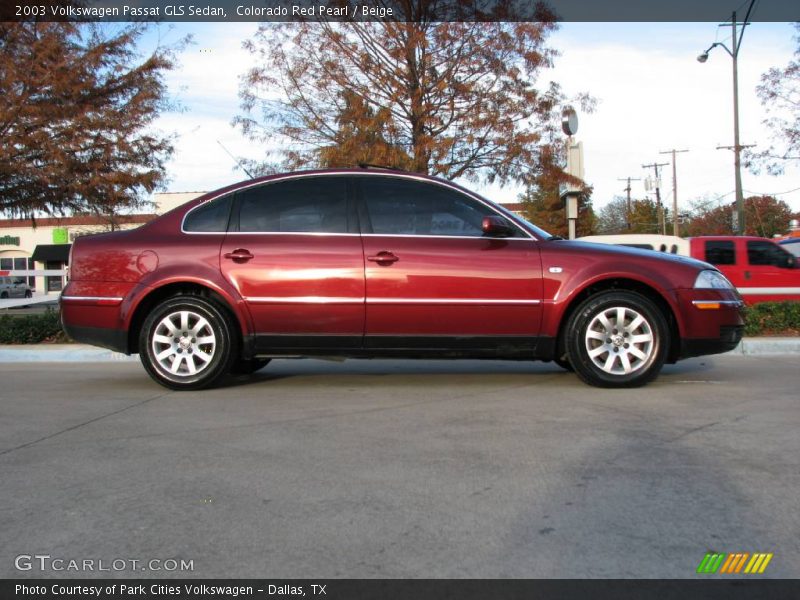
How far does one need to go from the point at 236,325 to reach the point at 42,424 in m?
1.65

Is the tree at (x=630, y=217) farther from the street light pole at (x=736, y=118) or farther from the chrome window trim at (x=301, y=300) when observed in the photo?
the chrome window trim at (x=301, y=300)

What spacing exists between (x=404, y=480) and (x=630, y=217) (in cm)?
7106

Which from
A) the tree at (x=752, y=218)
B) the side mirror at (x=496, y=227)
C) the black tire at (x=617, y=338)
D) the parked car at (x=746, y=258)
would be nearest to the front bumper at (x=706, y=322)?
the black tire at (x=617, y=338)

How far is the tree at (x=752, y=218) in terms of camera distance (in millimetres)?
57094

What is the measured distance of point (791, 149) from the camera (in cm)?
1667

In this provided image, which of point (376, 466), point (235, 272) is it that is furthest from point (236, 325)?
point (376, 466)

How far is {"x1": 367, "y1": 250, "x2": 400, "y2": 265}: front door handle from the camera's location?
19.1 ft

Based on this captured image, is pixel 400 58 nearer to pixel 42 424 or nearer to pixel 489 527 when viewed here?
pixel 42 424

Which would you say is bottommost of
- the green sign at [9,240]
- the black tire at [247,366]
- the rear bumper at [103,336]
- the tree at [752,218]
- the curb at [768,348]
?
the curb at [768,348]

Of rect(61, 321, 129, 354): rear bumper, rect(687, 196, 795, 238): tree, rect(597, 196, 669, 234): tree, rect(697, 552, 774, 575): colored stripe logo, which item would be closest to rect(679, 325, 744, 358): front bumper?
rect(697, 552, 774, 575): colored stripe logo

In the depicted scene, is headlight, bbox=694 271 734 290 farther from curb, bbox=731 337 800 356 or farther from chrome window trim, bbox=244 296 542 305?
curb, bbox=731 337 800 356

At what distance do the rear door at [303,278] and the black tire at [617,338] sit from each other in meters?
1.80

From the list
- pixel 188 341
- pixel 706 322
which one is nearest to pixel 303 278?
pixel 188 341

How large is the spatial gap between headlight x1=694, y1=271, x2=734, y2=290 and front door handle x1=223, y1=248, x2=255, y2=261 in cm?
369
